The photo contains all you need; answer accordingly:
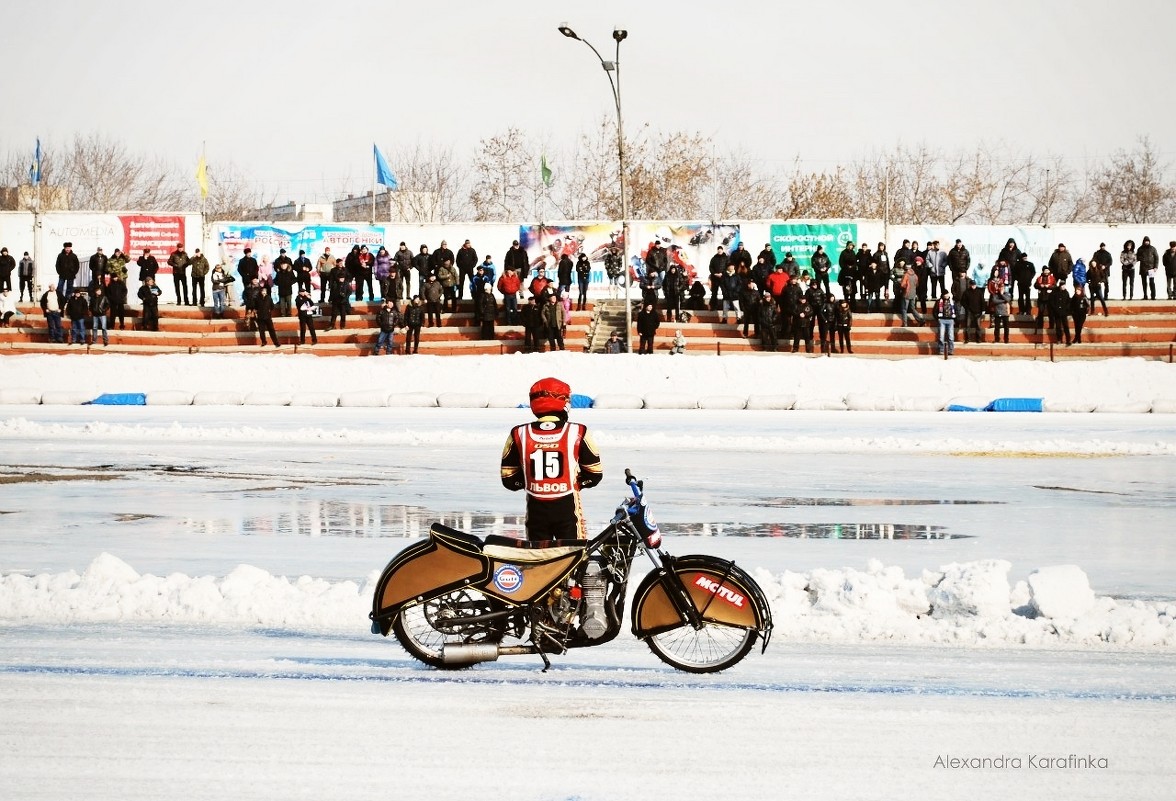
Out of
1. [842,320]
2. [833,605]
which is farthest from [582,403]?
[833,605]

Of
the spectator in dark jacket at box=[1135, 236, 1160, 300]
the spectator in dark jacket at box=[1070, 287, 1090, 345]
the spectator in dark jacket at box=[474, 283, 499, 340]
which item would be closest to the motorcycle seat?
the spectator in dark jacket at box=[474, 283, 499, 340]

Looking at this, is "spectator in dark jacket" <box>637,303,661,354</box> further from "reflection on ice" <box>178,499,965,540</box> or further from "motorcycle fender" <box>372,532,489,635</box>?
"motorcycle fender" <box>372,532,489,635</box>

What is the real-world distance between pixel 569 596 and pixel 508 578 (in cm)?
34

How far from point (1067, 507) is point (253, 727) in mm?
9864

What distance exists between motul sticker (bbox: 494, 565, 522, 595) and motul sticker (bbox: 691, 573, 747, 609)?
3.12 ft

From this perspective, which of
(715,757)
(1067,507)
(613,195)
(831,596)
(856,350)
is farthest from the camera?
(613,195)

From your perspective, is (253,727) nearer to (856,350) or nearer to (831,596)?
(831,596)

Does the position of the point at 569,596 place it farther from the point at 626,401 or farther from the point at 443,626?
the point at 626,401

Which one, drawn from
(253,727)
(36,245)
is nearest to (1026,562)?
(253,727)

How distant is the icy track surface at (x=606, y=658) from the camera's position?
5.58m

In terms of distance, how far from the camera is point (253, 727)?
614 centimetres

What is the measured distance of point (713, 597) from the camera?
7039 mm

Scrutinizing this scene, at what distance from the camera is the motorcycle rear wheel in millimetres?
7090

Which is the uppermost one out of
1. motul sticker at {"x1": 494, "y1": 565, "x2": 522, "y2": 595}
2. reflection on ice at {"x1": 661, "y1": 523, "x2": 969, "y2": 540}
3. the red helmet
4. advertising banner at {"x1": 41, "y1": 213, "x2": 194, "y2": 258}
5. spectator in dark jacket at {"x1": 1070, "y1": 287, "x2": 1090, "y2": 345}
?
advertising banner at {"x1": 41, "y1": 213, "x2": 194, "y2": 258}
